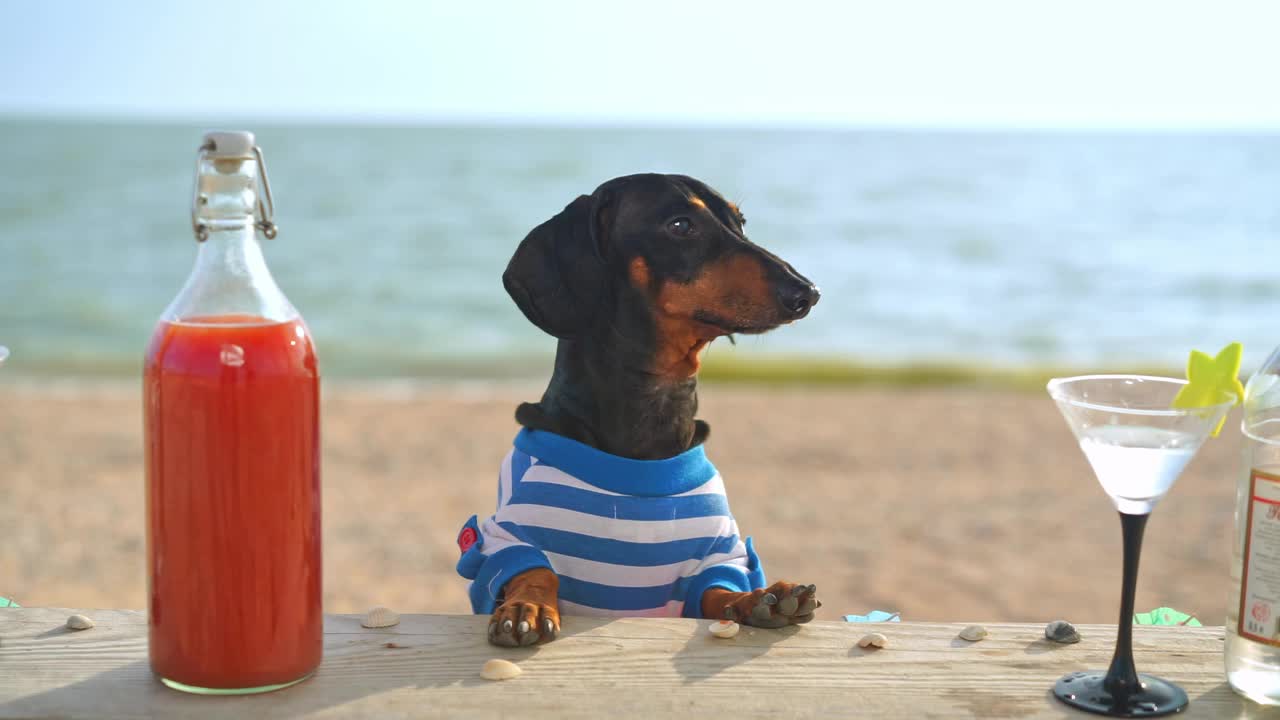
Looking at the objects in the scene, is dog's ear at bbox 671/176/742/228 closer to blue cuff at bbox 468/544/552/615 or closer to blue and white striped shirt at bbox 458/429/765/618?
blue and white striped shirt at bbox 458/429/765/618

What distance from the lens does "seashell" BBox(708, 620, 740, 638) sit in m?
1.84

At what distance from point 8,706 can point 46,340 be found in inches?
685

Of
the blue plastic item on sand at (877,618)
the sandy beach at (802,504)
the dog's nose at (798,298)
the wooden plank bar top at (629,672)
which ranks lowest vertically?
the sandy beach at (802,504)

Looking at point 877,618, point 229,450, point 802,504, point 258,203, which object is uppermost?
point 258,203

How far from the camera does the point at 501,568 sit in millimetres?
2012

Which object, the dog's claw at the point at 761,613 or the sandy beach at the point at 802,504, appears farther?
the sandy beach at the point at 802,504

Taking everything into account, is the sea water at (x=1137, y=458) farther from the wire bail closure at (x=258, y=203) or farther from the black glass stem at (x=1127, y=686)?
the wire bail closure at (x=258, y=203)

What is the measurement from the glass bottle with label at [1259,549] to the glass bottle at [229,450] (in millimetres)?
1188

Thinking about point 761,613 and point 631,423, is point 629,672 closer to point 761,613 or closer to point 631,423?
point 761,613

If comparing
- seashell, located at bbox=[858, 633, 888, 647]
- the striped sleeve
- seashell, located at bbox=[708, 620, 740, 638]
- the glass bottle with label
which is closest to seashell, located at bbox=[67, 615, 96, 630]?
the striped sleeve

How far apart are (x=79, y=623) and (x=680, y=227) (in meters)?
1.24

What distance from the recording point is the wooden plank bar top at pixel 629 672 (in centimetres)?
156

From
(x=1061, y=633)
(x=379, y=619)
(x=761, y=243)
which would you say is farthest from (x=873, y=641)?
(x=761, y=243)

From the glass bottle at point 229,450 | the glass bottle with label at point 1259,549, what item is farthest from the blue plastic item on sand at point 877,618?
the glass bottle at point 229,450
